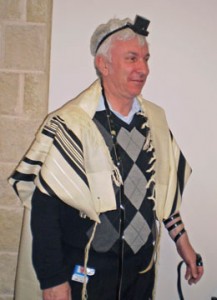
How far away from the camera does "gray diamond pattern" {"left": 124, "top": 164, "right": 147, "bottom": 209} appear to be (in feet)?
3.87

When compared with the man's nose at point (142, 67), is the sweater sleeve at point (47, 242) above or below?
below

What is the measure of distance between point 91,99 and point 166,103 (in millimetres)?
494

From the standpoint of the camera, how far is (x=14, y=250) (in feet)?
5.06

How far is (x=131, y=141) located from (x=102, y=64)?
0.97 ft

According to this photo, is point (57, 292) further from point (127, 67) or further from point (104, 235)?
point (127, 67)

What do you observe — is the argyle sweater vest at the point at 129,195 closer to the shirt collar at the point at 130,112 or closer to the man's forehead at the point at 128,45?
the shirt collar at the point at 130,112

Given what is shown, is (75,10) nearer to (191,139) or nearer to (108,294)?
(191,139)

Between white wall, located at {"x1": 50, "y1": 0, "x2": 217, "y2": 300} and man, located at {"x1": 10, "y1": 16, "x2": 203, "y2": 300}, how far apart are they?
9.7 inches

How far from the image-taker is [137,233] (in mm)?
1204

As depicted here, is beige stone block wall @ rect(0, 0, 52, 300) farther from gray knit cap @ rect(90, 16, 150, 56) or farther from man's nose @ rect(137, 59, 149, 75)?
man's nose @ rect(137, 59, 149, 75)

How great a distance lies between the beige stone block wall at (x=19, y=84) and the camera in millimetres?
1397

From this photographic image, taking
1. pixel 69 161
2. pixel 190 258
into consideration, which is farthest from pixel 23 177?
pixel 190 258

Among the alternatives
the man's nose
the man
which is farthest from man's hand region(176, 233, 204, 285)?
the man's nose

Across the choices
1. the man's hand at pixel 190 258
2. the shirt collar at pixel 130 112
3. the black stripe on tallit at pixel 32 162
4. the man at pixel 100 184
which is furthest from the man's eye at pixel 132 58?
the man's hand at pixel 190 258
